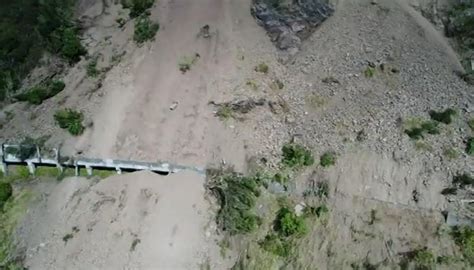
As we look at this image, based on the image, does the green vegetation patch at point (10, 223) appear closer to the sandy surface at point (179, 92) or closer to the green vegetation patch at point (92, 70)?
the sandy surface at point (179, 92)

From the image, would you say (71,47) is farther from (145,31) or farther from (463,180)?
(463,180)

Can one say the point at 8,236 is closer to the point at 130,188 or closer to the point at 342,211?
the point at 130,188

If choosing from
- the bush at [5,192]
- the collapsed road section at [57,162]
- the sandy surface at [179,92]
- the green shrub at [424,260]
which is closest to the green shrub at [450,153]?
the green shrub at [424,260]

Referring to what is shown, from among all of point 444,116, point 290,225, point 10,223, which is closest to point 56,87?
point 10,223

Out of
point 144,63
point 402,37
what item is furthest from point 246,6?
point 402,37

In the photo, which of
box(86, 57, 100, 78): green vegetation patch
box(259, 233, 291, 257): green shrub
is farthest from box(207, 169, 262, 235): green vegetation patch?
box(86, 57, 100, 78): green vegetation patch

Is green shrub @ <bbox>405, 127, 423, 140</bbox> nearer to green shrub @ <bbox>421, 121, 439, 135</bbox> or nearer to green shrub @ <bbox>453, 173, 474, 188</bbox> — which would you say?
green shrub @ <bbox>421, 121, 439, 135</bbox>
